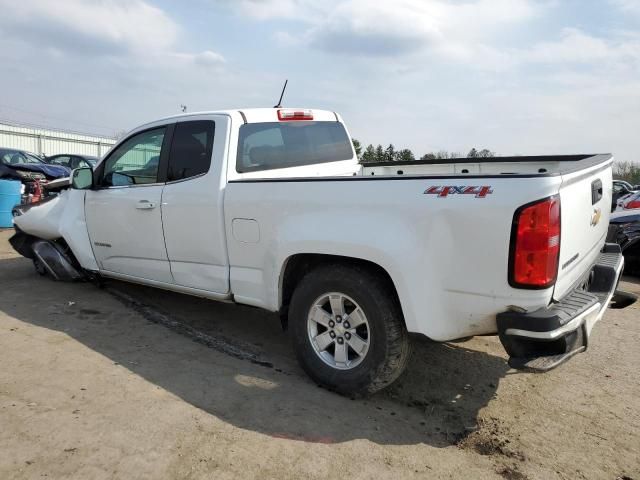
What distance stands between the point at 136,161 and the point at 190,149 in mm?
911

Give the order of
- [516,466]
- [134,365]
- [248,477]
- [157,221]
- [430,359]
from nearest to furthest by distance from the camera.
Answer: [248,477]
[516,466]
[134,365]
[430,359]
[157,221]

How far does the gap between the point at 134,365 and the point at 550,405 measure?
297 cm

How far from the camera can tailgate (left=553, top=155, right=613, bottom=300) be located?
8.91 feet

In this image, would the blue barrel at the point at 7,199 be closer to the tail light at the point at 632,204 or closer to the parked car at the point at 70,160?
the parked car at the point at 70,160

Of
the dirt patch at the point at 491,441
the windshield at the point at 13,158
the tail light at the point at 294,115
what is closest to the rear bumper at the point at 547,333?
the dirt patch at the point at 491,441

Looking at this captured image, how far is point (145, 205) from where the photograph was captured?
450cm

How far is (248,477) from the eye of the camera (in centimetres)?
252

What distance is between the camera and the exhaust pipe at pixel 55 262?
19.2 feet

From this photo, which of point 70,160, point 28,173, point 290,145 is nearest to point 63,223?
point 290,145

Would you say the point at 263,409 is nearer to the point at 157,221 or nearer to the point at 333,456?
the point at 333,456

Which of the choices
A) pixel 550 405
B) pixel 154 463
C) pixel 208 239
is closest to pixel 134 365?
pixel 208 239

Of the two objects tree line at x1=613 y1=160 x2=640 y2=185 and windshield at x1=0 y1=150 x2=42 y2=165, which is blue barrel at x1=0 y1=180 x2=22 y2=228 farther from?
tree line at x1=613 y1=160 x2=640 y2=185

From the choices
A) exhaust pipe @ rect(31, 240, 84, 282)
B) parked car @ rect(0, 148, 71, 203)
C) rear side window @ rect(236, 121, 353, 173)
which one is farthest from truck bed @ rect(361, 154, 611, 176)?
parked car @ rect(0, 148, 71, 203)

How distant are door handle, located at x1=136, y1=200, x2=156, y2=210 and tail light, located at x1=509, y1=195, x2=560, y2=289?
10.1 ft
